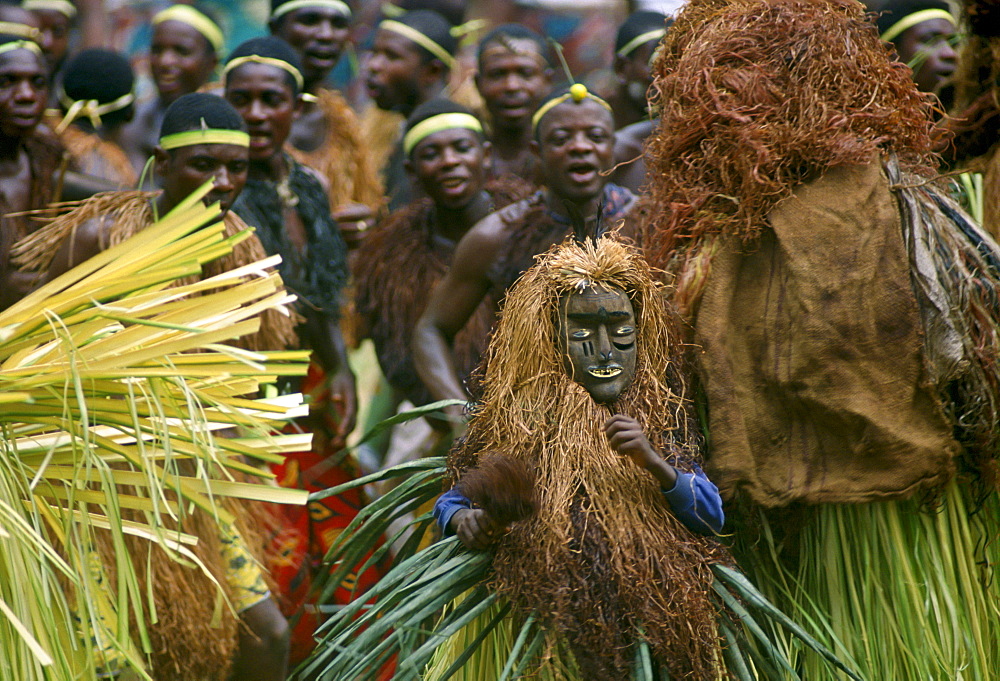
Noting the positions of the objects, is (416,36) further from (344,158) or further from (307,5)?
(344,158)

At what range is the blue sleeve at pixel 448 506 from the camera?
2604mm

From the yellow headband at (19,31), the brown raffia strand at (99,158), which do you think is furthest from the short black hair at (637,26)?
the yellow headband at (19,31)

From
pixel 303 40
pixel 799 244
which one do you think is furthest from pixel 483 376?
pixel 303 40

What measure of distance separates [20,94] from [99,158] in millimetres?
1150

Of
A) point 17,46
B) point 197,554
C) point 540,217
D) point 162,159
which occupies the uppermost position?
point 17,46

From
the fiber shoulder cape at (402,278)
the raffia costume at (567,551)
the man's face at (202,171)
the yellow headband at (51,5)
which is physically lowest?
the raffia costume at (567,551)

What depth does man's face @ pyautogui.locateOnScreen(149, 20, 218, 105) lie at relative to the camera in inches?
228

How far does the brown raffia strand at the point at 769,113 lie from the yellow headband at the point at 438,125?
5.94 ft

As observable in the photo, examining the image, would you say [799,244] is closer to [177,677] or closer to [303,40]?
[177,677]

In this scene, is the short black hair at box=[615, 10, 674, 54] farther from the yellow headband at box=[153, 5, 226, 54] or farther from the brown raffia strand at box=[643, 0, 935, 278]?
the brown raffia strand at box=[643, 0, 935, 278]

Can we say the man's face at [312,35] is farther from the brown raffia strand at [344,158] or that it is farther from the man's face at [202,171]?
the man's face at [202,171]

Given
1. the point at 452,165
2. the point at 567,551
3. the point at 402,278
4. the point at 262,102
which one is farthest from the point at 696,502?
the point at 262,102

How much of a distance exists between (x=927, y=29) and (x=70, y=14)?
4522 mm

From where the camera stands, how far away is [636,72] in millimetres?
5574
